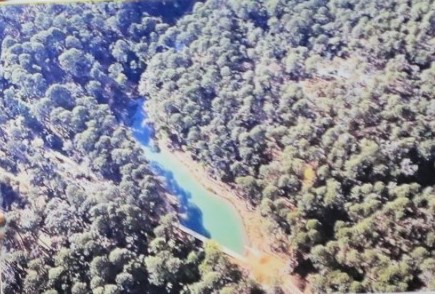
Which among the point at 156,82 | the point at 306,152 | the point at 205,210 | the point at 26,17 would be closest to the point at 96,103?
the point at 156,82

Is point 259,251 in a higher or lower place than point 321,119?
lower

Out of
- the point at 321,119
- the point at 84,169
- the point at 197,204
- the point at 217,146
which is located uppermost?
the point at 321,119

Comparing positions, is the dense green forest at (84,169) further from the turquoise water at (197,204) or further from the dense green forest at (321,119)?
the dense green forest at (321,119)

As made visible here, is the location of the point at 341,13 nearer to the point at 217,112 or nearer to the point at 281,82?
the point at 281,82

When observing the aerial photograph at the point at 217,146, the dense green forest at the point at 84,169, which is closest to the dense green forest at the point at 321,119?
the aerial photograph at the point at 217,146

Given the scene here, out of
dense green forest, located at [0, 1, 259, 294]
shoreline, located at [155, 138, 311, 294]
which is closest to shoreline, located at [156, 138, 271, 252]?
shoreline, located at [155, 138, 311, 294]

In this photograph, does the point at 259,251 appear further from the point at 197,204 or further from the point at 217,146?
the point at 217,146

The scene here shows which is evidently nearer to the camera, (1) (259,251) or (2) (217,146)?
(1) (259,251)

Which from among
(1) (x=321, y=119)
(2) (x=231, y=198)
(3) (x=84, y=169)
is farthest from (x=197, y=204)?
(1) (x=321, y=119)
